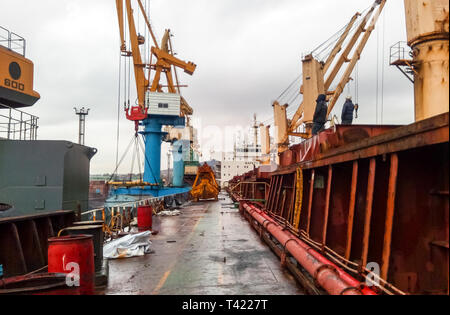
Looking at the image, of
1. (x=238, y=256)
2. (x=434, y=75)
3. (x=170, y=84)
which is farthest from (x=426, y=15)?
(x=170, y=84)

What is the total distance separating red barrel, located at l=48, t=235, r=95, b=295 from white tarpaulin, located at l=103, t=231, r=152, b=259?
3582 millimetres

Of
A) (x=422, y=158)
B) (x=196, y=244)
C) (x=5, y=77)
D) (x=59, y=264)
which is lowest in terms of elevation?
(x=196, y=244)

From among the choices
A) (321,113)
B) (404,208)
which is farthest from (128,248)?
(404,208)

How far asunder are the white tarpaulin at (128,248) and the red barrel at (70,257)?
3.58m

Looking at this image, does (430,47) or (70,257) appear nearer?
(70,257)

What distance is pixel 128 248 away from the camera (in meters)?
10.4

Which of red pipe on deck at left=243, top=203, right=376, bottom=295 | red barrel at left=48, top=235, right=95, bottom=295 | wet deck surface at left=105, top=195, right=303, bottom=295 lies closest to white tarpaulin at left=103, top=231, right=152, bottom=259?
wet deck surface at left=105, top=195, right=303, bottom=295

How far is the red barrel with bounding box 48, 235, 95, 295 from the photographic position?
612 cm

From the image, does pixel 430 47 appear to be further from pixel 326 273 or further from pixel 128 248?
pixel 128 248

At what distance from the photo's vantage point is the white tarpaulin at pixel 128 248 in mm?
9898

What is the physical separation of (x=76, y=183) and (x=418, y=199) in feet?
30.8

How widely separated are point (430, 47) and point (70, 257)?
16.9 m

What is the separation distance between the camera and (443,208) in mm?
4613

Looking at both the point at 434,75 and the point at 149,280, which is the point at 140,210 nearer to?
the point at 149,280
